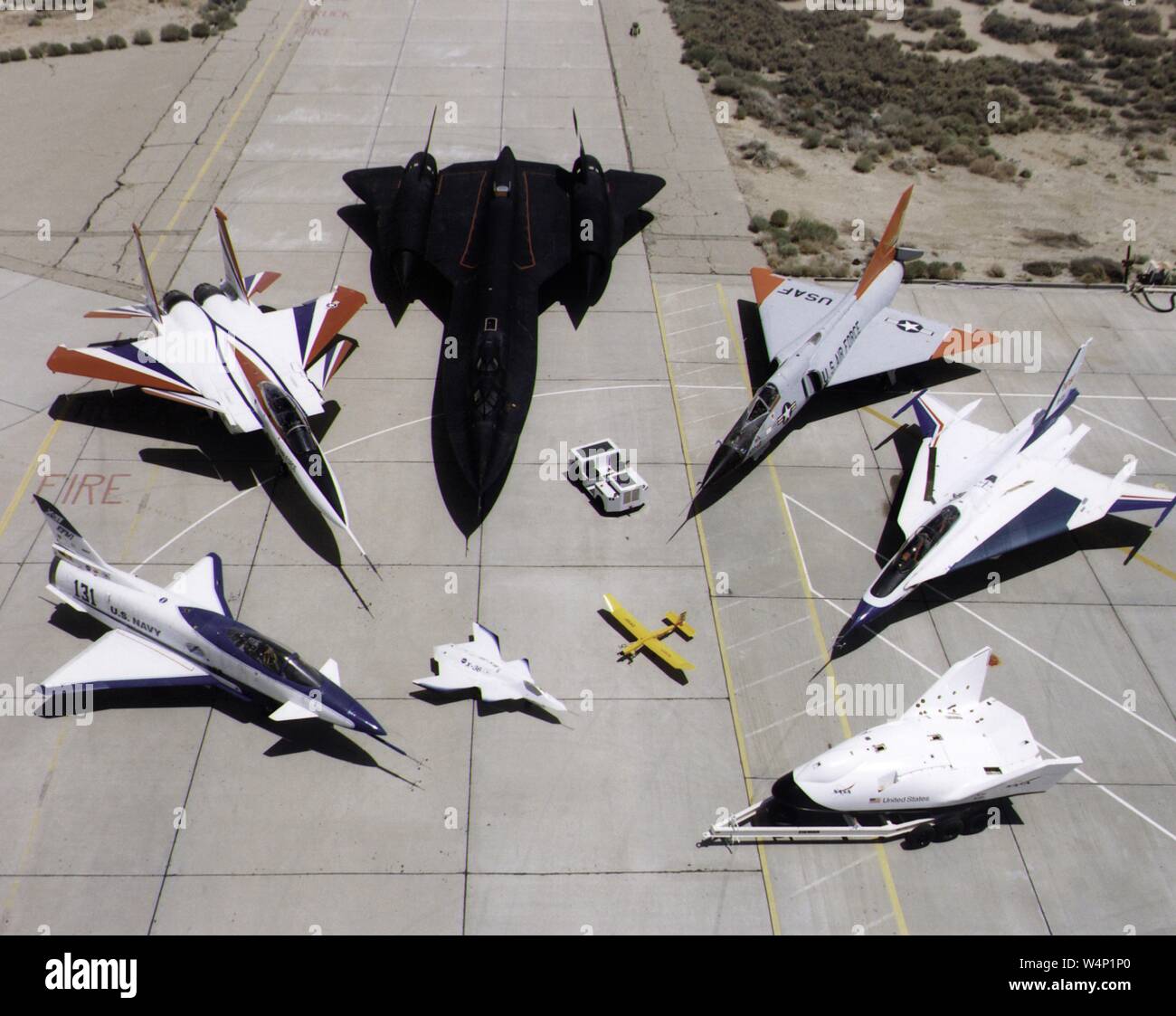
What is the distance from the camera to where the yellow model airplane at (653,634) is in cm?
1867

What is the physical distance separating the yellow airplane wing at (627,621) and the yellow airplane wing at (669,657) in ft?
0.81

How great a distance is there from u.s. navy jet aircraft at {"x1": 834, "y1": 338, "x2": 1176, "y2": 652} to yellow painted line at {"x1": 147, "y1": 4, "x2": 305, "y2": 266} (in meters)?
22.3

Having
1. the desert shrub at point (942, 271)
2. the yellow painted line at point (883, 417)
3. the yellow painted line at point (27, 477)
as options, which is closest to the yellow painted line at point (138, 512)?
the yellow painted line at point (27, 477)

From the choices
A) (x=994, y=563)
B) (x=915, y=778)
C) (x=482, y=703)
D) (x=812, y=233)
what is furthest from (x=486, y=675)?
A: (x=812, y=233)

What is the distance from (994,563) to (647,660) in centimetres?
825

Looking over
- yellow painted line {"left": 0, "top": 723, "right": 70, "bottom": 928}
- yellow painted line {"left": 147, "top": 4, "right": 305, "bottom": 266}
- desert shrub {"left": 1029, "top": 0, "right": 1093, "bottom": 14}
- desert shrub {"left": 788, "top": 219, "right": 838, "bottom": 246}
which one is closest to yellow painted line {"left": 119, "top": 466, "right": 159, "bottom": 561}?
yellow painted line {"left": 0, "top": 723, "right": 70, "bottom": 928}

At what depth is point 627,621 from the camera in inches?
757

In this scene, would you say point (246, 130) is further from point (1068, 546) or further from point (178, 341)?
point (1068, 546)

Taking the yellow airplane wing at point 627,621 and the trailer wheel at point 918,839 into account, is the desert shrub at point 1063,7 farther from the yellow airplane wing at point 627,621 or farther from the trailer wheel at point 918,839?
the trailer wheel at point 918,839

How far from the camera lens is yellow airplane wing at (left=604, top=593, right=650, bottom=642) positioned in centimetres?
1900

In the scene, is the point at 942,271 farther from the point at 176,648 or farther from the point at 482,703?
the point at 176,648

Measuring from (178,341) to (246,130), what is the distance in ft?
52.3
